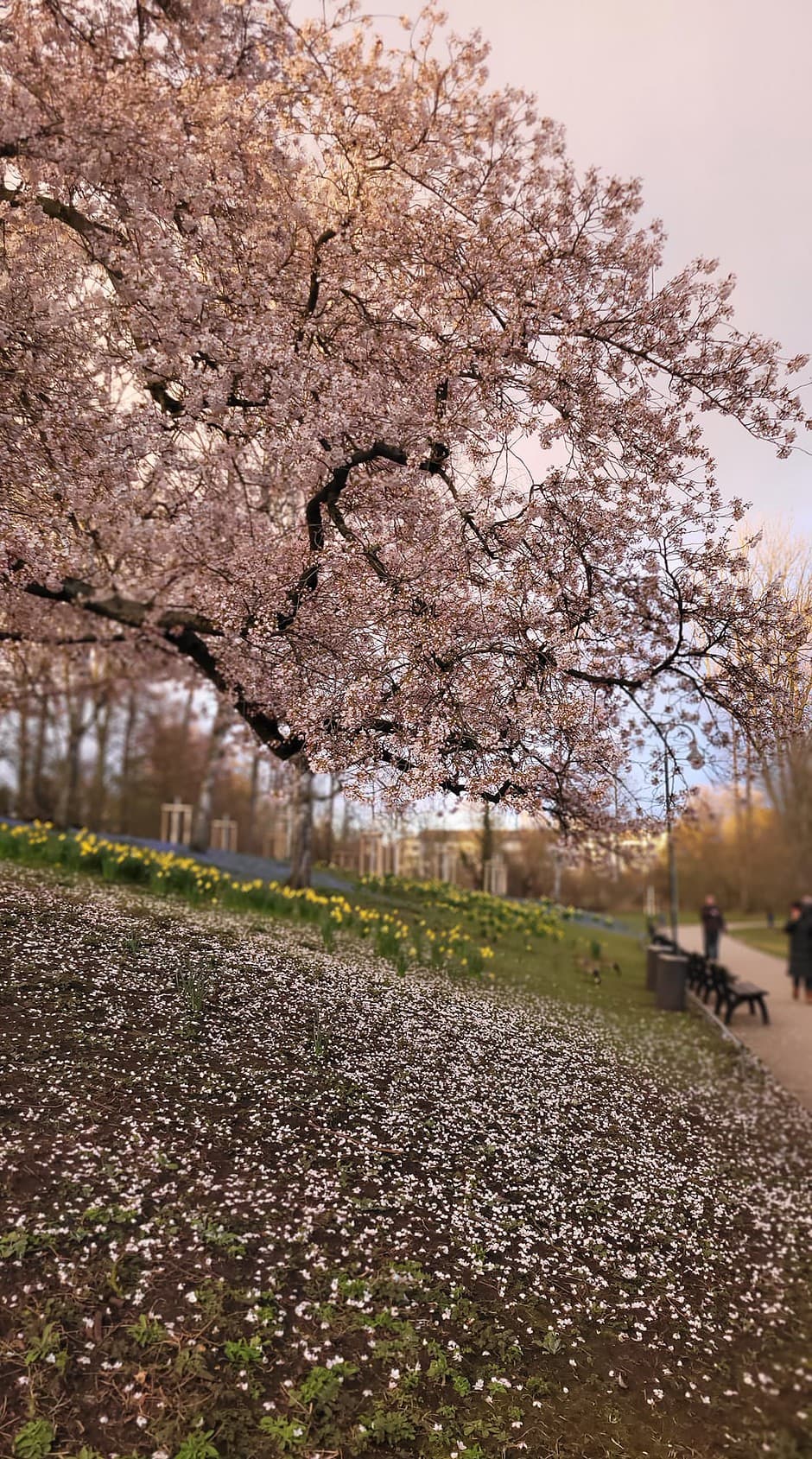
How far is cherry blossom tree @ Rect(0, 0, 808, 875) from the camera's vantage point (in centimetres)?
615

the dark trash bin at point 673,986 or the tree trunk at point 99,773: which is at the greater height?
the tree trunk at point 99,773

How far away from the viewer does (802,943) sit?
49.4 ft

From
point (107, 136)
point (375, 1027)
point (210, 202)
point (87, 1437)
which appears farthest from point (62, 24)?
point (87, 1437)

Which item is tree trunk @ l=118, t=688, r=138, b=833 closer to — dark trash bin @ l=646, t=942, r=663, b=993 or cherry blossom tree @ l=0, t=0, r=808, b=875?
dark trash bin @ l=646, t=942, r=663, b=993

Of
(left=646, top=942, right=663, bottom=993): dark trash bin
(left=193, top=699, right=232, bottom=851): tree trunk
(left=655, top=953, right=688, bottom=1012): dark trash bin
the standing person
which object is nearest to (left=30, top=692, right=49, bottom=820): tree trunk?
(left=193, top=699, right=232, bottom=851): tree trunk

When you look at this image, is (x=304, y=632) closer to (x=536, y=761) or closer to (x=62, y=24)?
(x=536, y=761)

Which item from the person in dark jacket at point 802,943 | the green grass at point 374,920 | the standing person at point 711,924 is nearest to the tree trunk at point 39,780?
the green grass at point 374,920

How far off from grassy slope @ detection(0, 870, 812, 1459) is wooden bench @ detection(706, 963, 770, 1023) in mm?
4856

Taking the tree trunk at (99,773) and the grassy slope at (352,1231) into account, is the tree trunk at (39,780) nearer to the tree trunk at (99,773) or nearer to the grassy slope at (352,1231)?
the tree trunk at (99,773)

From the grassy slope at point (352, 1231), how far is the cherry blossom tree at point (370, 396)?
2236 mm

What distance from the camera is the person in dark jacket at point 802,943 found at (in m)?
14.7

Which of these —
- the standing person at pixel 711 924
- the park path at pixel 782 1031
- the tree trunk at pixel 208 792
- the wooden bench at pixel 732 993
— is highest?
the tree trunk at pixel 208 792

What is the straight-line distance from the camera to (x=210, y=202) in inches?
251

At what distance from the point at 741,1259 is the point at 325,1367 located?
3272 millimetres
